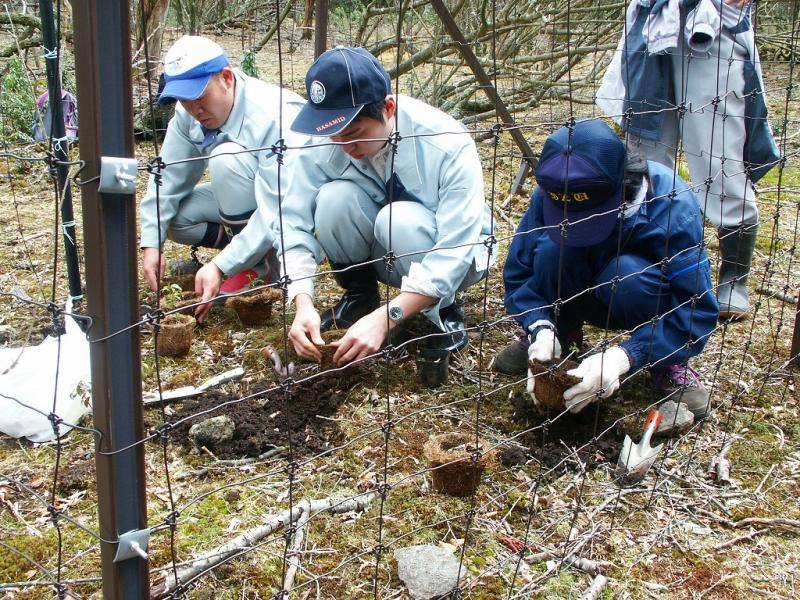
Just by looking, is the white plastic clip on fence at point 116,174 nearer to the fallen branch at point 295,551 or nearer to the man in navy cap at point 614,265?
the fallen branch at point 295,551

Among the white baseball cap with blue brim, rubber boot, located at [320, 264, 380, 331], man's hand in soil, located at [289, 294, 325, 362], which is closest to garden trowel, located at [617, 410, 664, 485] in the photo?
man's hand in soil, located at [289, 294, 325, 362]

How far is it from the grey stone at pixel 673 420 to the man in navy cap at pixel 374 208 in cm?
66

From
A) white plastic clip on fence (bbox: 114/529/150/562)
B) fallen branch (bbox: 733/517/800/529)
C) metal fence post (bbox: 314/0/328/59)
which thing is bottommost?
fallen branch (bbox: 733/517/800/529)

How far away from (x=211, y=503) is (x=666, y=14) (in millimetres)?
2441

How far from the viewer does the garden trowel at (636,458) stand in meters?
2.20

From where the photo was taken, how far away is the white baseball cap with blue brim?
8.82 feet

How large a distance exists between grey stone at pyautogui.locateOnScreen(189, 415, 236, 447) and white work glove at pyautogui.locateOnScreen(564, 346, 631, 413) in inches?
36.8

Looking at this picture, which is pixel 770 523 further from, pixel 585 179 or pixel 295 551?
pixel 295 551

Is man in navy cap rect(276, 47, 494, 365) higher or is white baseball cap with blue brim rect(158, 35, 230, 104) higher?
white baseball cap with blue brim rect(158, 35, 230, 104)

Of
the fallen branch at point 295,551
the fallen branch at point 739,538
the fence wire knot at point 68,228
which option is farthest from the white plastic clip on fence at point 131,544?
the fence wire knot at point 68,228

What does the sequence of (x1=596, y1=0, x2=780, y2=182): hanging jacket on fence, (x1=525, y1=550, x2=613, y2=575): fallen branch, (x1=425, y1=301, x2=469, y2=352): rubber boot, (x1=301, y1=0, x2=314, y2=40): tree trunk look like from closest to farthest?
(x1=525, y1=550, x2=613, y2=575): fallen branch → (x1=425, y1=301, x2=469, y2=352): rubber boot → (x1=596, y1=0, x2=780, y2=182): hanging jacket on fence → (x1=301, y1=0, x2=314, y2=40): tree trunk

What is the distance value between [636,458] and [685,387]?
43 centimetres

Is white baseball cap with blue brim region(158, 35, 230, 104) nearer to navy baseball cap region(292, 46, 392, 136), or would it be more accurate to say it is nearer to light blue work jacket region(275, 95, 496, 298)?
light blue work jacket region(275, 95, 496, 298)

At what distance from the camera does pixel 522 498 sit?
83.4 inches
